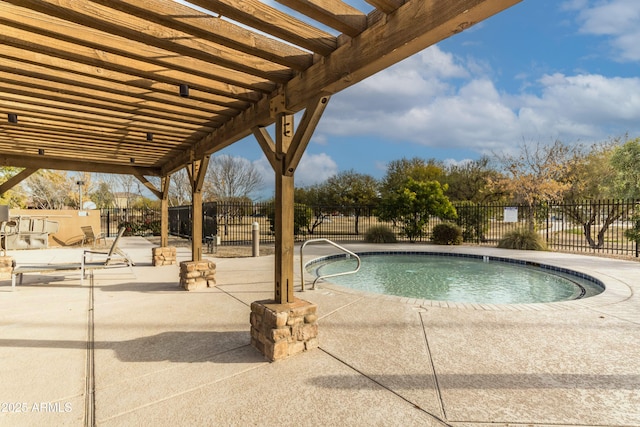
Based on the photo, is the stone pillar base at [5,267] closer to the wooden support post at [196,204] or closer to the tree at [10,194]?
the wooden support post at [196,204]

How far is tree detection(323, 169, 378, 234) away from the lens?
23.1m

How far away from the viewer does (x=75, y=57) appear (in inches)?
99.7

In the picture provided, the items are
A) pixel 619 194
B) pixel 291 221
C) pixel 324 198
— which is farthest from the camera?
pixel 324 198

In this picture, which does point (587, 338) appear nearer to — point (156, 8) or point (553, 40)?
point (156, 8)

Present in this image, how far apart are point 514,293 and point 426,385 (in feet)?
14.3

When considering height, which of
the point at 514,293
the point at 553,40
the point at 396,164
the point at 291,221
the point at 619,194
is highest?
the point at 553,40

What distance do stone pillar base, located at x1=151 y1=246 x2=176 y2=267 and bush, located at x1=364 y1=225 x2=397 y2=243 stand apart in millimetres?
7358

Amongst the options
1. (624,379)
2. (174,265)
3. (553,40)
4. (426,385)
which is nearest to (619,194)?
(553,40)

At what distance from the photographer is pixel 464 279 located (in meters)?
6.98

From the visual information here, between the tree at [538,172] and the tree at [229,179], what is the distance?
1826cm

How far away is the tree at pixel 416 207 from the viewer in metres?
12.8

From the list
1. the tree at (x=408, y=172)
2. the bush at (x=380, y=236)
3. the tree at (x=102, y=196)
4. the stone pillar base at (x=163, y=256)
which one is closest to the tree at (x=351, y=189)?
the tree at (x=408, y=172)

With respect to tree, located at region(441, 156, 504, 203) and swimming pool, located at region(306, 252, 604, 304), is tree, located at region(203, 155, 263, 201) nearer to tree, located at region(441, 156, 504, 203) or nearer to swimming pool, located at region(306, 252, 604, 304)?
tree, located at region(441, 156, 504, 203)

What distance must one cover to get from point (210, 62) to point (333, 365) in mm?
2654
